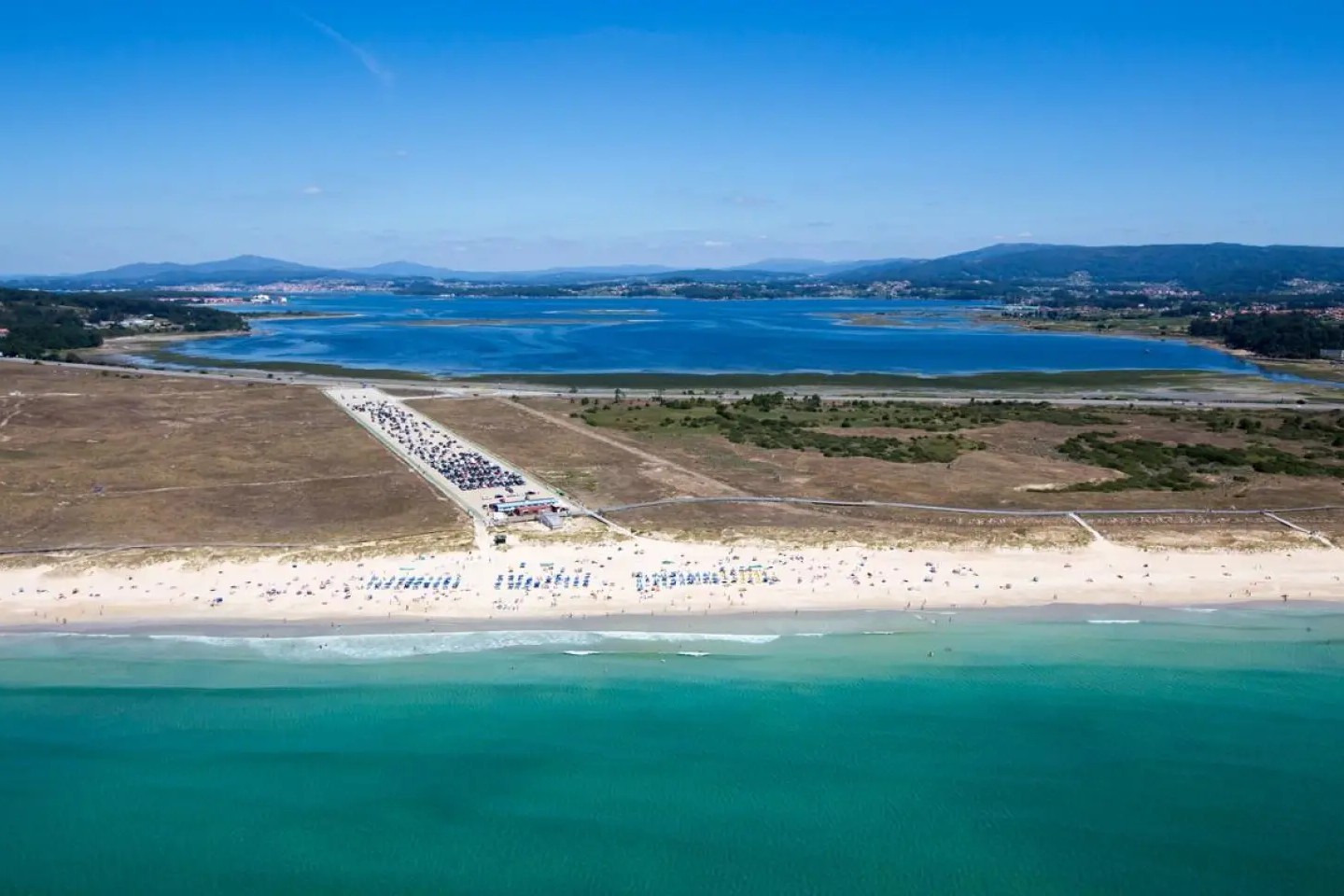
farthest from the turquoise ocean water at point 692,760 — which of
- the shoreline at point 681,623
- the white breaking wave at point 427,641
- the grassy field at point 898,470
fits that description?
the grassy field at point 898,470

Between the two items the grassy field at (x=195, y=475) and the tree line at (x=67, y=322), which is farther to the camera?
the tree line at (x=67, y=322)

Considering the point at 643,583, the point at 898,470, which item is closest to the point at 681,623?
the point at 643,583

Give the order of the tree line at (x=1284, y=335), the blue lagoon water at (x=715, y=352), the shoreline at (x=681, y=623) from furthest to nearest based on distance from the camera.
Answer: the tree line at (x=1284, y=335) → the blue lagoon water at (x=715, y=352) → the shoreline at (x=681, y=623)

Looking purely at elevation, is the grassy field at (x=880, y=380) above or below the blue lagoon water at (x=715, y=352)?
below

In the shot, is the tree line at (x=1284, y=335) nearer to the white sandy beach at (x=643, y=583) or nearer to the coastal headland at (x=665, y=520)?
the coastal headland at (x=665, y=520)

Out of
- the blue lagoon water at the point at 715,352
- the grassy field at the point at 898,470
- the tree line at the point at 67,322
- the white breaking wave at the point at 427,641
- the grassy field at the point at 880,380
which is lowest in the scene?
the white breaking wave at the point at 427,641

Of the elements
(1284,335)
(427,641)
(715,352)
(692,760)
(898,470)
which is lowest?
(692,760)

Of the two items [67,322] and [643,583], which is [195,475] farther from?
[67,322]
